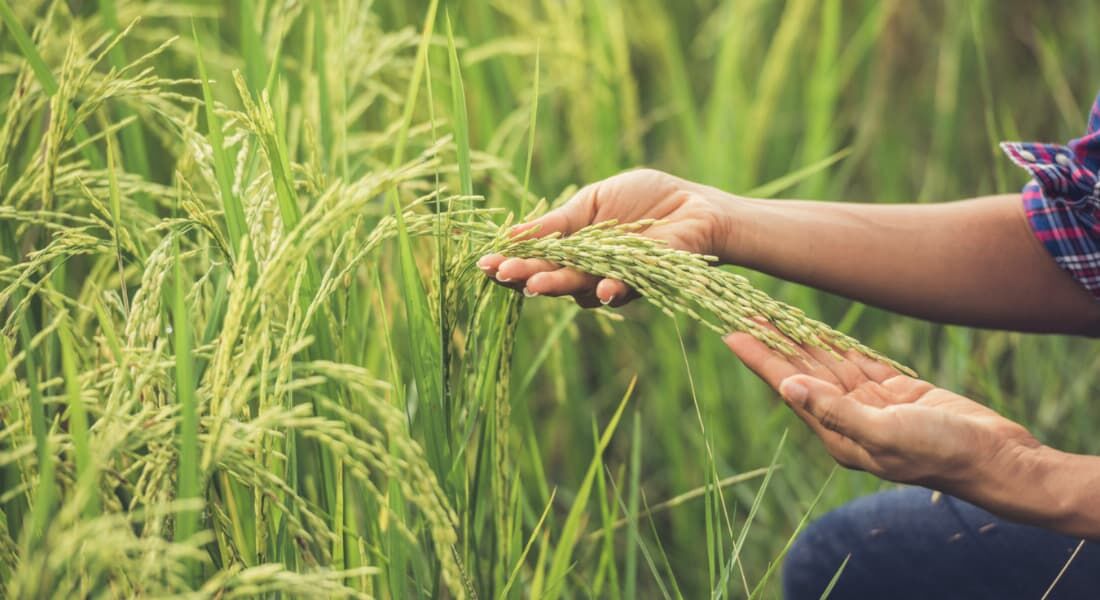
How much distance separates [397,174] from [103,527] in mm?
451

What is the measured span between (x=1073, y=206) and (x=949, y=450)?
55cm

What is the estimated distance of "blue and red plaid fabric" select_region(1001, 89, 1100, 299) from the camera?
1490 mm

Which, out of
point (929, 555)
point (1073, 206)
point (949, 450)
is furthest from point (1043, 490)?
point (1073, 206)

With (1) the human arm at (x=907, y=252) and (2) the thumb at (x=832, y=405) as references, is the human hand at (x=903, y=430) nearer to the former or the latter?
(2) the thumb at (x=832, y=405)

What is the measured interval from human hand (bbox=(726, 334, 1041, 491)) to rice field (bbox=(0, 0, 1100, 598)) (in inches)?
3.7

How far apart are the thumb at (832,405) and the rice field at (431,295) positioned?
93mm

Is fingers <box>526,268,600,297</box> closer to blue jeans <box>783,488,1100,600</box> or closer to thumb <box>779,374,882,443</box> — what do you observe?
thumb <box>779,374,882,443</box>

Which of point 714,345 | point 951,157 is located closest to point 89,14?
point 714,345

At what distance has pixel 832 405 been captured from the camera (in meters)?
1.16

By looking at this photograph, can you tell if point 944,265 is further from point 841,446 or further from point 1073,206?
point 841,446

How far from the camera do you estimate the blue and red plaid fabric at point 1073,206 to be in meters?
1.49

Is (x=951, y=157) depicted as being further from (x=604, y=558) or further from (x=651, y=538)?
(x=604, y=558)

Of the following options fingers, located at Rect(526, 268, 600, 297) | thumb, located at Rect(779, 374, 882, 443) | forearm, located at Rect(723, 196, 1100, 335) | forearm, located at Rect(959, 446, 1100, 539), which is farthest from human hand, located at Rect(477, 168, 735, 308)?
forearm, located at Rect(959, 446, 1100, 539)

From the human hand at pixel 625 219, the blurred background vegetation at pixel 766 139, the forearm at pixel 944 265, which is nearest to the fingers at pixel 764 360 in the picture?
the human hand at pixel 625 219
